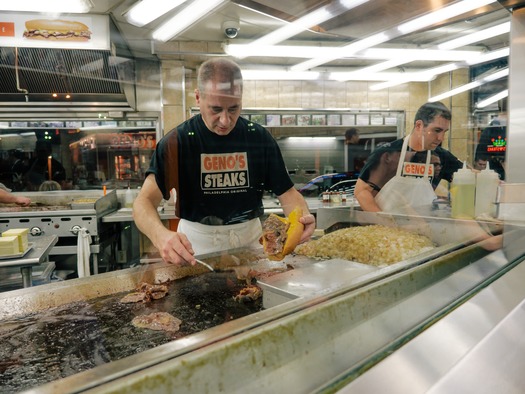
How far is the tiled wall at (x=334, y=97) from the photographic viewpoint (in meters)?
0.92

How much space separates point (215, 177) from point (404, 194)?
46.2 inches

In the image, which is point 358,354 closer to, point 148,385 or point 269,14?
point 148,385

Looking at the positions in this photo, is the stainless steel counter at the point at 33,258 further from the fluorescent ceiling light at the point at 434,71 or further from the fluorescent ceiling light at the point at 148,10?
the fluorescent ceiling light at the point at 434,71

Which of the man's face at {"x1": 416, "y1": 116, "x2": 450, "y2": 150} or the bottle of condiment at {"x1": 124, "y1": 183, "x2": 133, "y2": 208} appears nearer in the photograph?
the bottle of condiment at {"x1": 124, "y1": 183, "x2": 133, "y2": 208}

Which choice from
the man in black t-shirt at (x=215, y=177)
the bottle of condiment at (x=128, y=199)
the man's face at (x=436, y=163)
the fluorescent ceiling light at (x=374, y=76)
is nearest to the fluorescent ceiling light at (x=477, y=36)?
the fluorescent ceiling light at (x=374, y=76)

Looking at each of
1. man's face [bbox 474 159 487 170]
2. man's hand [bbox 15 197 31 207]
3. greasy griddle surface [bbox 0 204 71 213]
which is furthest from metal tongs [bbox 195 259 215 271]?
man's face [bbox 474 159 487 170]

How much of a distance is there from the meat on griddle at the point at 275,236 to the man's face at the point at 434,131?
0.87 meters

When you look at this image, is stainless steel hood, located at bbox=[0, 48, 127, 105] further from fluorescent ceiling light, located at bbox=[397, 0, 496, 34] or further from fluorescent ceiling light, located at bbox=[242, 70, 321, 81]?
fluorescent ceiling light, located at bbox=[397, 0, 496, 34]

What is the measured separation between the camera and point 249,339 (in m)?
0.56

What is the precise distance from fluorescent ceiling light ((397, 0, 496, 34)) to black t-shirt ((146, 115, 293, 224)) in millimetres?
598

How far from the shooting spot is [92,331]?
2.83 ft

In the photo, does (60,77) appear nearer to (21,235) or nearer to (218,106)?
(218,106)

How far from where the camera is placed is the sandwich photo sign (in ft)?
2.11

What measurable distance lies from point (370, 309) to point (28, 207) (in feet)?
2.72
